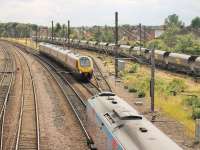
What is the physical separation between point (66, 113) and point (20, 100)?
22.1ft

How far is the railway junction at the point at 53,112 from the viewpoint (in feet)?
76.8

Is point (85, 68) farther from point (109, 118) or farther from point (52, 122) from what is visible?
point (109, 118)

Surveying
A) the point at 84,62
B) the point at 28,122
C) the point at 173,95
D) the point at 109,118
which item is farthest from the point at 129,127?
the point at 84,62

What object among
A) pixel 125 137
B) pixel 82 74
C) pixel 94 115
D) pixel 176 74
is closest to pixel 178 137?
pixel 94 115

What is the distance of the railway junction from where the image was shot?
76.8ft

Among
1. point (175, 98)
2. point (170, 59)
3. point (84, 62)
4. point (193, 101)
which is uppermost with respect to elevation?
point (84, 62)

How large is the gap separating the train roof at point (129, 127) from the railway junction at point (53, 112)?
0.26 m

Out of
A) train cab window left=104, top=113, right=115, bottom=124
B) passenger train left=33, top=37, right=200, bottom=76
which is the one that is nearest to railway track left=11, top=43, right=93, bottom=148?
train cab window left=104, top=113, right=115, bottom=124

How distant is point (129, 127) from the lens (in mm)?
14672

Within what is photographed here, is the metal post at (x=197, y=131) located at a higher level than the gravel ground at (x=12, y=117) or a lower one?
higher

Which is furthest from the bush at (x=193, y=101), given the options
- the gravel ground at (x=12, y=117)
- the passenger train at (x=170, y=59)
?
the passenger train at (x=170, y=59)

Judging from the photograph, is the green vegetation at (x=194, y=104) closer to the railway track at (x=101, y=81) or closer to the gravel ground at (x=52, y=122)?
the gravel ground at (x=52, y=122)

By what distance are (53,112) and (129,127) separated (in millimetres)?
17307

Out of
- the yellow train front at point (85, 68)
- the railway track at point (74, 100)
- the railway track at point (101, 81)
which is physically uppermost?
the yellow train front at point (85, 68)
